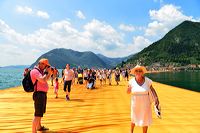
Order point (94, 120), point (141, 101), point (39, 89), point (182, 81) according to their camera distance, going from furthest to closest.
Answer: point (182, 81)
point (94, 120)
point (39, 89)
point (141, 101)

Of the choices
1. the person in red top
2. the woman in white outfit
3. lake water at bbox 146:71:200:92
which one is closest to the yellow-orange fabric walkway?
the person in red top

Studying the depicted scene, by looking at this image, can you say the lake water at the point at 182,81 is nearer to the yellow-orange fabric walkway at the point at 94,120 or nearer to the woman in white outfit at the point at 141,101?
the yellow-orange fabric walkway at the point at 94,120

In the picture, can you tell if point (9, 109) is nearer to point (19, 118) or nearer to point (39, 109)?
point (19, 118)

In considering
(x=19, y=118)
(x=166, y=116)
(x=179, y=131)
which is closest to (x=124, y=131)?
(x=179, y=131)

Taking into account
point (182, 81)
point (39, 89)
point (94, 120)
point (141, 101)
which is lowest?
point (94, 120)

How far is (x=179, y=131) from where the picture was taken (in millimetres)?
9578

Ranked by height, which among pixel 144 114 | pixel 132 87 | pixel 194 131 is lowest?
pixel 194 131

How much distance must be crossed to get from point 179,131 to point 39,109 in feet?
13.5

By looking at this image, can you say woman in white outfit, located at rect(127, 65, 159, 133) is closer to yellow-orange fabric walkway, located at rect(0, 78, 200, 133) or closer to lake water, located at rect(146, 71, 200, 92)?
yellow-orange fabric walkway, located at rect(0, 78, 200, 133)

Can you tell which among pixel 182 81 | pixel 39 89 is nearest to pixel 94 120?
pixel 39 89

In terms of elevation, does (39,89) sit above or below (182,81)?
above

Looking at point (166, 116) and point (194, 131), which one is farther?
point (166, 116)

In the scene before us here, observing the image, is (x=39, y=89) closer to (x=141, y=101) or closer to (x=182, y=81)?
(x=141, y=101)

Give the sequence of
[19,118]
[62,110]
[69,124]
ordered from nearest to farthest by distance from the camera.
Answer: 1. [69,124]
2. [19,118]
3. [62,110]
